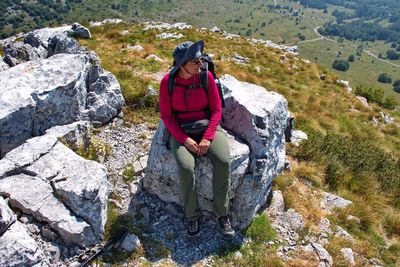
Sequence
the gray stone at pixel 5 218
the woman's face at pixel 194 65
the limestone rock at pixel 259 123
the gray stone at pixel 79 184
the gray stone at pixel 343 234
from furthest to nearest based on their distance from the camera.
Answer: the gray stone at pixel 343 234
the limestone rock at pixel 259 123
the woman's face at pixel 194 65
the gray stone at pixel 79 184
the gray stone at pixel 5 218

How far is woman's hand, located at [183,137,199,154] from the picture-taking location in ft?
25.4

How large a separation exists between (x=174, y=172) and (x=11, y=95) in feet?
15.3

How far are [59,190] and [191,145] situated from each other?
9.89 ft

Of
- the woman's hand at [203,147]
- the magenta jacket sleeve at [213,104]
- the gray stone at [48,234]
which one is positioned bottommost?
the gray stone at [48,234]

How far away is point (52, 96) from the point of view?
9.38 meters

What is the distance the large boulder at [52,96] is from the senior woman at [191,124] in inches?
137

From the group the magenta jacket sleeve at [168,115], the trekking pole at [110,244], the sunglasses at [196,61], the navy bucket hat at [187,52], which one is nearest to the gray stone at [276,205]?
the magenta jacket sleeve at [168,115]

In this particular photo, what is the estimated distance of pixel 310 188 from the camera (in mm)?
11328

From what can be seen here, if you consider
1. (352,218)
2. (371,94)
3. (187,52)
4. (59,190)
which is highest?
(187,52)

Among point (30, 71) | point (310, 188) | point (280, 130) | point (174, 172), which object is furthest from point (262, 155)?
point (30, 71)

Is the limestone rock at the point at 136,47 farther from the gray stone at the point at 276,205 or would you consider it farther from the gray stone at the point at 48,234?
the gray stone at the point at 48,234


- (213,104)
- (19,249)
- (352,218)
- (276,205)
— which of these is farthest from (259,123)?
(19,249)

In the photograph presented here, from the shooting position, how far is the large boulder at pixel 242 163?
27.3 feet

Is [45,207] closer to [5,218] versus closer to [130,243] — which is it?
[5,218]
